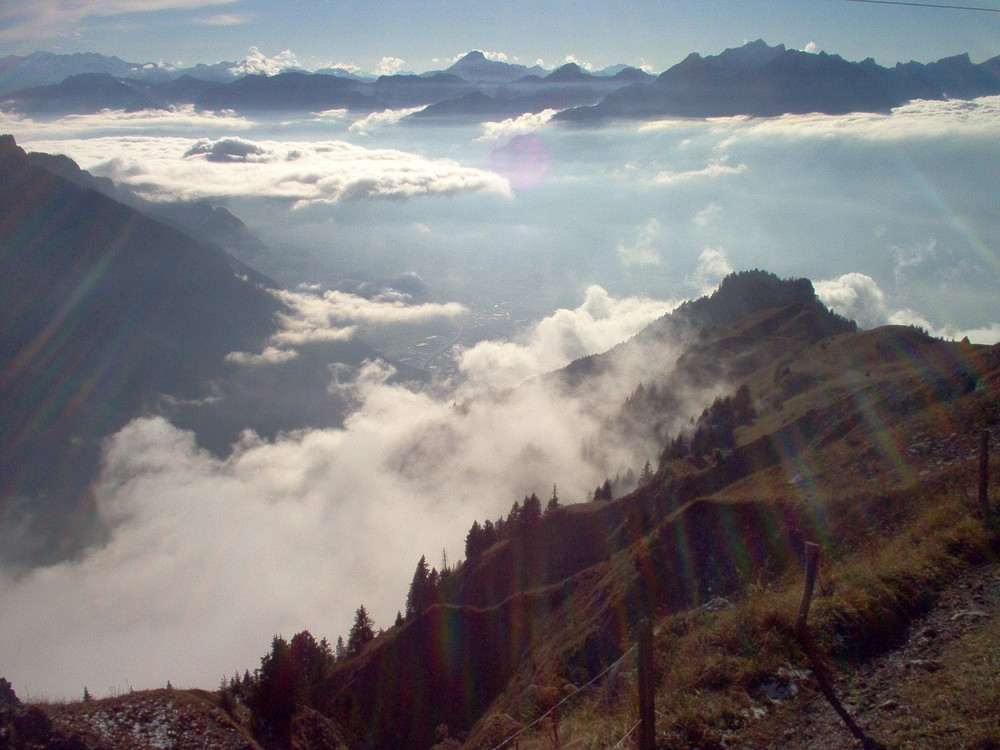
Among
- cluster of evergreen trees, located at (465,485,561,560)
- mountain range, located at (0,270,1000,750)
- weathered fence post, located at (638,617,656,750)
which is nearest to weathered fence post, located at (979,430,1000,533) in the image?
mountain range, located at (0,270,1000,750)

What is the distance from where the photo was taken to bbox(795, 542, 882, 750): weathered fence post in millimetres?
11125

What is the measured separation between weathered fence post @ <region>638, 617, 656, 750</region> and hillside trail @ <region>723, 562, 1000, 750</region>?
2.15m

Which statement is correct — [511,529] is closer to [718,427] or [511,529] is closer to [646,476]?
[646,476]

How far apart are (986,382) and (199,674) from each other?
631 ft

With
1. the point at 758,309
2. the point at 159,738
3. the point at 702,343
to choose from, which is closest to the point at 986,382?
the point at 159,738

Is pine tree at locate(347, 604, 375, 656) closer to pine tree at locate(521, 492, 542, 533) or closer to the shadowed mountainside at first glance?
the shadowed mountainside

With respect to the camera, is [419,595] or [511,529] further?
[511,529]

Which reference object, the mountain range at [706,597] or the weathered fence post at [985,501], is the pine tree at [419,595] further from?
the weathered fence post at [985,501]

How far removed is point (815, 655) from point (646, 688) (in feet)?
16.6

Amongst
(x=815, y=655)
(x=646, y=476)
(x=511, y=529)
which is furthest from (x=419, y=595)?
(x=815, y=655)

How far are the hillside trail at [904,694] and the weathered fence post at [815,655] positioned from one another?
12 centimetres

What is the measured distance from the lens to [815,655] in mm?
12719

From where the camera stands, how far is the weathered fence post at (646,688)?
33.0ft

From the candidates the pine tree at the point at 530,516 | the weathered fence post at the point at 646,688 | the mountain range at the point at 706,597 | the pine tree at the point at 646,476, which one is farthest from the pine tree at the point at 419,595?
the weathered fence post at the point at 646,688
